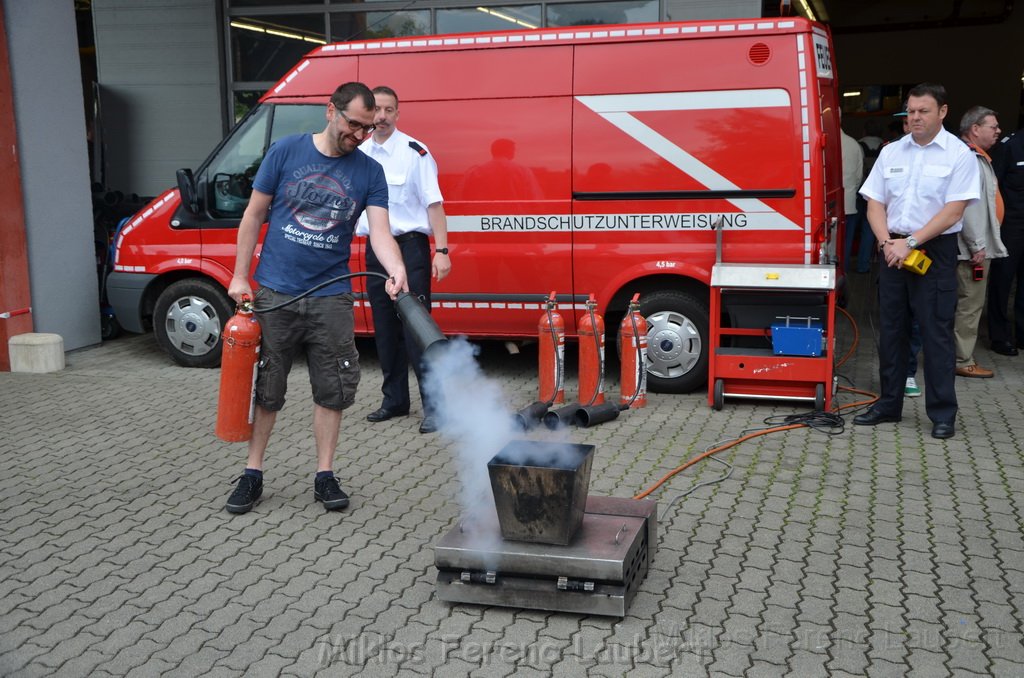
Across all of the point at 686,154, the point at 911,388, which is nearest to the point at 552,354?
the point at 686,154

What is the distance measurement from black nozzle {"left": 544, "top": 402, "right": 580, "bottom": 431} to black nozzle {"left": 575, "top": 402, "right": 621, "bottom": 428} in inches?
1.6

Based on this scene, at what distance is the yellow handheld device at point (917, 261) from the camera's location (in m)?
5.84

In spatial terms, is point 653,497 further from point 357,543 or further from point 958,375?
point 958,375

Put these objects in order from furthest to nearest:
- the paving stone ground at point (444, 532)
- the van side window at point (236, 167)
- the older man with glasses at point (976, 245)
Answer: the van side window at point (236, 167) < the older man with glasses at point (976, 245) < the paving stone ground at point (444, 532)

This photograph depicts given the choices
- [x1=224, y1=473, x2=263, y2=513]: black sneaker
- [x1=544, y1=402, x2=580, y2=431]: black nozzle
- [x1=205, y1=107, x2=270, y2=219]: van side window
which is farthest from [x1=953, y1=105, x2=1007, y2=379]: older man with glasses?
[x1=205, y1=107, x2=270, y2=219]: van side window

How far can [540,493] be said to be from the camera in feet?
12.4

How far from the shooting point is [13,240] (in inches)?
329

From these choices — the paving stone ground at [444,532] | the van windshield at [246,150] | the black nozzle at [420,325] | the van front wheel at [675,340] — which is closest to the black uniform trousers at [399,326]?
the paving stone ground at [444,532]

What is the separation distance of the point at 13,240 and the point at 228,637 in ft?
19.8

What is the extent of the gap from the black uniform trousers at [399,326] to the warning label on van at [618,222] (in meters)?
1.01

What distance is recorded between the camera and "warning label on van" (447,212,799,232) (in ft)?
22.4

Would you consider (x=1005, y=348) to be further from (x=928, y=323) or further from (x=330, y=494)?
(x=330, y=494)

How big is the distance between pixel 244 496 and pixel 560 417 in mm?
2160

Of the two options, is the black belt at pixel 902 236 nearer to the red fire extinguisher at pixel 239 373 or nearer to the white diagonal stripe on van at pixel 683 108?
the white diagonal stripe on van at pixel 683 108
